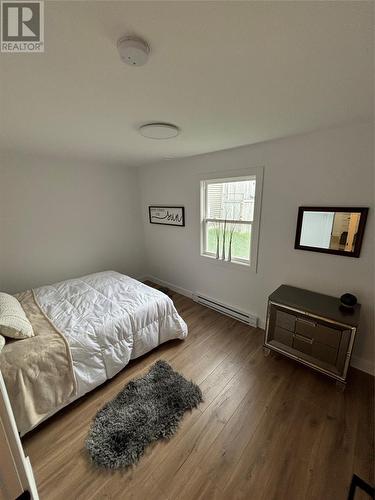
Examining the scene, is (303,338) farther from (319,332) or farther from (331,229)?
(331,229)

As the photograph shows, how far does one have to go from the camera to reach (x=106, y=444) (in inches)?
50.2

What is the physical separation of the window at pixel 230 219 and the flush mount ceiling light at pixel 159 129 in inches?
41.1

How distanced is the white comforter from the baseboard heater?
2.48ft

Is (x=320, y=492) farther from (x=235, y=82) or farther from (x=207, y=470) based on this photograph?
(x=235, y=82)

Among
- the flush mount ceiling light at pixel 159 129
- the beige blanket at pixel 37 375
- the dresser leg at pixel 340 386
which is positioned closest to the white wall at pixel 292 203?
the dresser leg at pixel 340 386

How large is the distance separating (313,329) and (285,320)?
0.76 feet

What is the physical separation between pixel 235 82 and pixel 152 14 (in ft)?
1.72

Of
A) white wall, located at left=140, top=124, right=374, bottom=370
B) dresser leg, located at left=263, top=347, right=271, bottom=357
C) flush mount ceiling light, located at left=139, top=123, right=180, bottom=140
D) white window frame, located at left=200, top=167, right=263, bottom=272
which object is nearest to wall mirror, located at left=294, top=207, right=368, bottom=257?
white wall, located at left=140, top=124, right=374, bottom=370

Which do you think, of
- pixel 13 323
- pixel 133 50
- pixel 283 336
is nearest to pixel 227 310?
pixel 283 336

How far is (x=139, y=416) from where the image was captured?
4.68 ft

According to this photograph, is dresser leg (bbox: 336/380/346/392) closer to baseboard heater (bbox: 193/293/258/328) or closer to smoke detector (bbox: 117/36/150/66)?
baseboard heater (bbox: 193/293/258/328)

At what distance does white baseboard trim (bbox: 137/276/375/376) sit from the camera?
1.80m

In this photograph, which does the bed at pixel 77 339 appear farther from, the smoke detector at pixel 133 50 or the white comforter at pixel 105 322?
the smoke detector at pixel 133 50

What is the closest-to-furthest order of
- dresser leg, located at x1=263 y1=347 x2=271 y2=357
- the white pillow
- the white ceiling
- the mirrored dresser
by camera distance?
the white ceiling < the white pillow < the mirrored dresser < dresser leg, located at x1=263 y1=347 x2=271 y2=357
